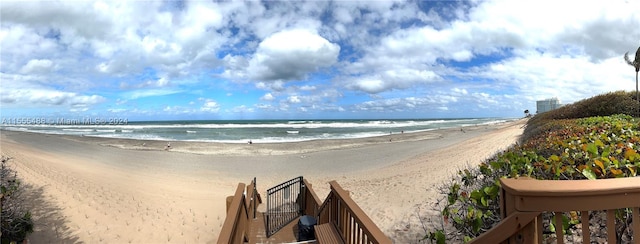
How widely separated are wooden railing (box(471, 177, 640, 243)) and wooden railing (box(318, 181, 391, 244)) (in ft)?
4.49

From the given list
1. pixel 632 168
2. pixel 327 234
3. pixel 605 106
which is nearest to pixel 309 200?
pixel 327 234

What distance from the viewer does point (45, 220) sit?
8.26 meters

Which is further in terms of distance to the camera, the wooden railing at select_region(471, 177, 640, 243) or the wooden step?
the wooden step

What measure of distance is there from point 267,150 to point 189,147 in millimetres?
7915

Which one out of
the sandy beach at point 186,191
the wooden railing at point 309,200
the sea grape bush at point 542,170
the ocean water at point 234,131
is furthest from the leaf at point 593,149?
the ocean water at point 234,131

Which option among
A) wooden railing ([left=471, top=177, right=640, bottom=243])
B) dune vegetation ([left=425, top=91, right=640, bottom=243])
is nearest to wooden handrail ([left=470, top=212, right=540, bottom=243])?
wooden railing ([left=471, top=177, right=640, bottom=243])

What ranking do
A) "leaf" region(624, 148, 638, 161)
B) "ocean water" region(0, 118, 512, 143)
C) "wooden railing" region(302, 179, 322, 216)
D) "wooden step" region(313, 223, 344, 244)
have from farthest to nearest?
"ocean water" region(0, 118, 512, 143) < "wooden railing" region(302, 179, 322, 216) < "wooden step" region(313, 223, 344, 244) < "leaf" region(624, 148, 638, 161)

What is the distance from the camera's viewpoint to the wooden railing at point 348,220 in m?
2.93

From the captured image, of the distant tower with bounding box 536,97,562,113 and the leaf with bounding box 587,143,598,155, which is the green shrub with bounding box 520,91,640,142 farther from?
the distant tower with bounding box 536,97,562,113

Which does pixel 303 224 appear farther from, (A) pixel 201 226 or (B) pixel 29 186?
(B) pixel 29 186

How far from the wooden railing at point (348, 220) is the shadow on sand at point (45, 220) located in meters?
6.57

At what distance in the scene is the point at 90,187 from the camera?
1181 centimetres

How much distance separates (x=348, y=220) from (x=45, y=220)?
28.5 feet

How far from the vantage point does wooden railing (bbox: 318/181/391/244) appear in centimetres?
293
